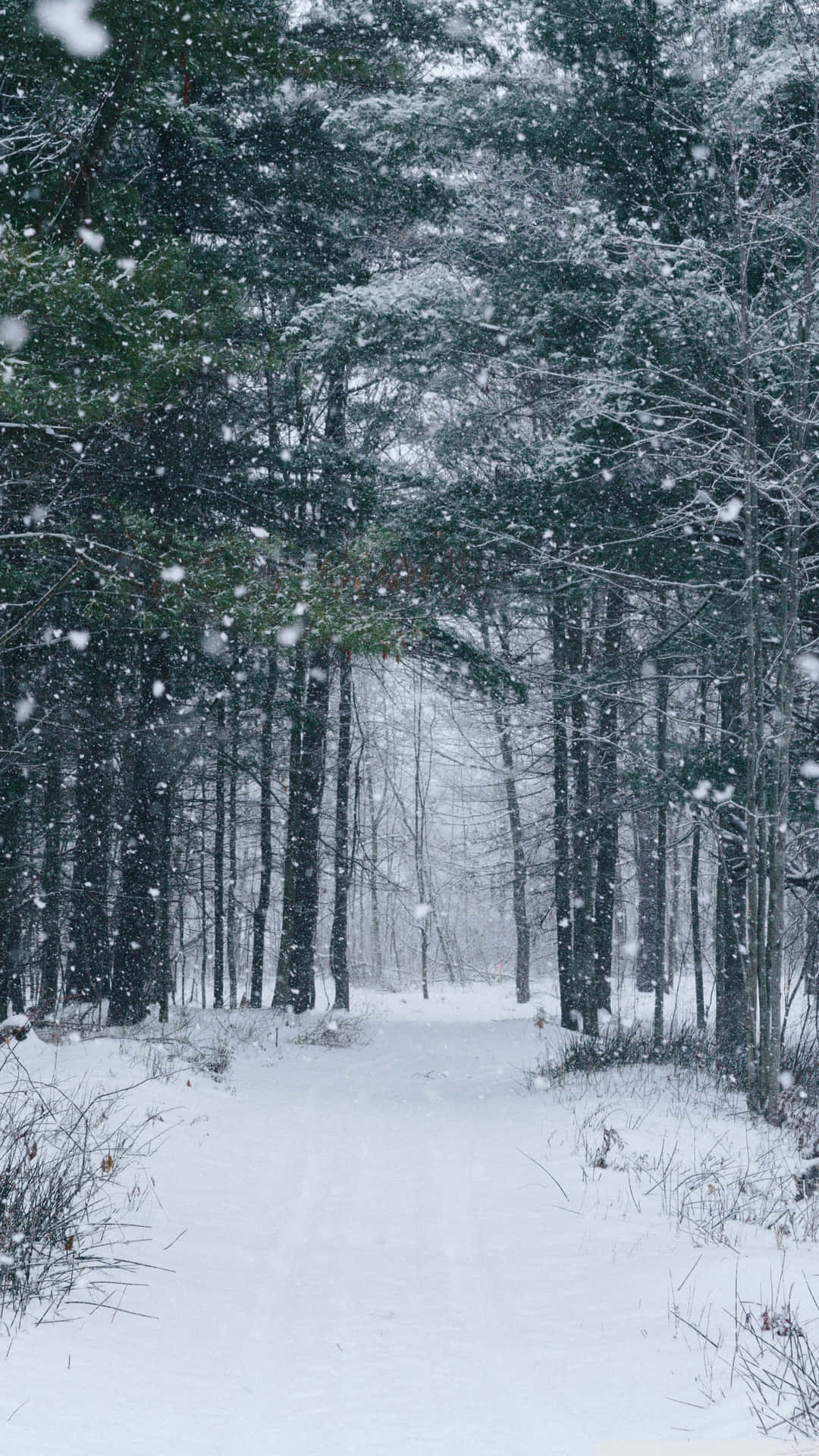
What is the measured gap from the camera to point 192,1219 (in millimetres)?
5605

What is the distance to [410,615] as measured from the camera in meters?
11.6

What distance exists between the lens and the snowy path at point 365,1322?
3186mm

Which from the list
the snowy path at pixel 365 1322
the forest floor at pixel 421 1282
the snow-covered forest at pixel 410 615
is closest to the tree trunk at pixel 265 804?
the snow-covered forest at pixel 410 615

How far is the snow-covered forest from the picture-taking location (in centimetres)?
438

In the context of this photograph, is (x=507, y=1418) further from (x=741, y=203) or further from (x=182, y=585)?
(x=741, y=203)

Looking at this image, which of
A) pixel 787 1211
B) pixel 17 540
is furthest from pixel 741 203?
pixel 787 1211

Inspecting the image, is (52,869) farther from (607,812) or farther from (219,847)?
(607,812)

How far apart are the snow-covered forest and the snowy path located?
0.03 metres

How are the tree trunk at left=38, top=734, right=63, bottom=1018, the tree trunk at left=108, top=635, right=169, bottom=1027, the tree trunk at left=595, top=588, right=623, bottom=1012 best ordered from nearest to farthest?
the tree trunk at left=108, top=635, right=169, bottom=1027 → the tree trunk at left=38, top=734, right=63, bottom=1018 → the tree trunk at left=595, top=588, right=623, bottom=1012

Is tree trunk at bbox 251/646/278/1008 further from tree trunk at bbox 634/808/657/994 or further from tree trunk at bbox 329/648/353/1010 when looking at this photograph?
tree trunk at bbox 634/808/657/994

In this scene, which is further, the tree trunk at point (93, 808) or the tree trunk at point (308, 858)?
the tree trunk at point (308, 858)

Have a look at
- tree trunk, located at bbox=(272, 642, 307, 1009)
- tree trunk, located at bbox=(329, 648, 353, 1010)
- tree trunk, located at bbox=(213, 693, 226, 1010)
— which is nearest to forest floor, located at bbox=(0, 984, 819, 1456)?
tree trunk, located at bbox=(213, 693, 226, 1010)

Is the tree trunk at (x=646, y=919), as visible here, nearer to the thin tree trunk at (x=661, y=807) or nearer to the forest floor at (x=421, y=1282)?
the thin tree trunk at (x=661, y=807)

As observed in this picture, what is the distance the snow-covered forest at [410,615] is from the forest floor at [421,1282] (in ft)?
0.12
